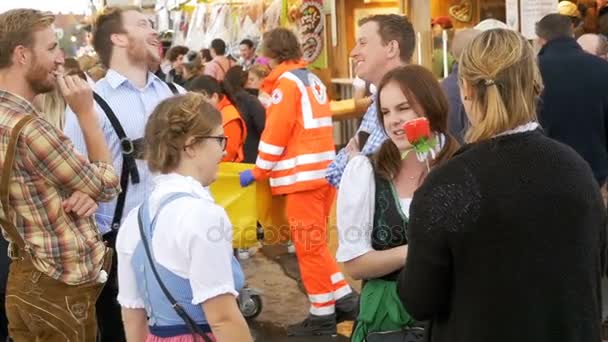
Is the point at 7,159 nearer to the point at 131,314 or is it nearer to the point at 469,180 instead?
the point at 131,314

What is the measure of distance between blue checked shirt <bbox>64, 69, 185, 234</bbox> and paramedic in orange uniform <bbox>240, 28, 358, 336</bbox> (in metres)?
1.85

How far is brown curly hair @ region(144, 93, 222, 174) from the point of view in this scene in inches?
109

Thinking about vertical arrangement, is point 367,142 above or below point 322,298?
above

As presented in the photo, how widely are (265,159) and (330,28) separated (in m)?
9.21

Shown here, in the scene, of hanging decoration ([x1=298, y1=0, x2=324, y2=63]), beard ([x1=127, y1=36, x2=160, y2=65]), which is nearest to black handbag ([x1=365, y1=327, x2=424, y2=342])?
beard ([x1=127, y1=36, x2=160, y2=65])

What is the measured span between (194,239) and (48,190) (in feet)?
3.21

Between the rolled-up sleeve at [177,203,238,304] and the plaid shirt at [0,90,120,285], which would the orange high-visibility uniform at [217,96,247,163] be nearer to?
the plaid shirt at [0,90,120,285]

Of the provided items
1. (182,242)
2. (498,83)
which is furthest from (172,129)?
(498,83)

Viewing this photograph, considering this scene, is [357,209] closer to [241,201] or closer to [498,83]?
[498,83]

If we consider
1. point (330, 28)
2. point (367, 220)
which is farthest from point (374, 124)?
point (330, 28)

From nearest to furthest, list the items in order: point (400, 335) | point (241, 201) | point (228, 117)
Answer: point (400, 335)
point (241, 201)
point (228, 117)

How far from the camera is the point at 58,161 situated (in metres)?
3.25

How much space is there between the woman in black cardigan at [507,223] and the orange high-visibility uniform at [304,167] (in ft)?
12.7

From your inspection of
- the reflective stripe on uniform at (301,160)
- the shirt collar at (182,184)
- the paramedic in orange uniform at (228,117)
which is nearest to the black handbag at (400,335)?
the shirt collar at (182,184)
